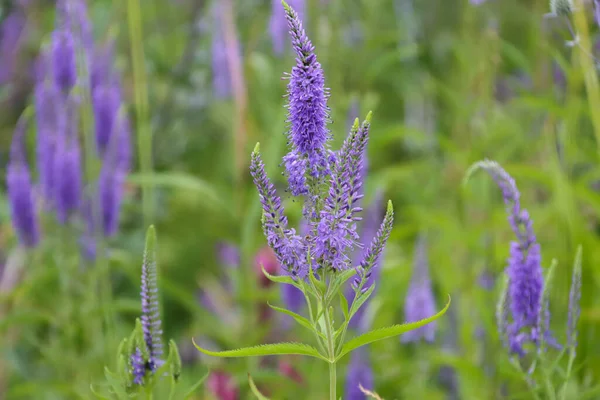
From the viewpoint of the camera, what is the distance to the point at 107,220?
221cm

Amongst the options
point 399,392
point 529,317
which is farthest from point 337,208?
point 399,392

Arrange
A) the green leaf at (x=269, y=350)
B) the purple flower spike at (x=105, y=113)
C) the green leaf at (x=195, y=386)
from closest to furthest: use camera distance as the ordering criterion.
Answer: the green leaf at (x=269, y=350) < the green leaf at (x=195, y=386) < the purple flower spike at (x=105, y=113)

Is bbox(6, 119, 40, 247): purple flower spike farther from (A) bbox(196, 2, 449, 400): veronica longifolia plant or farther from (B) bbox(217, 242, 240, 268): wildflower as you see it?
(A) bbox(196, 2, 449, 400): veronica longifolia plant

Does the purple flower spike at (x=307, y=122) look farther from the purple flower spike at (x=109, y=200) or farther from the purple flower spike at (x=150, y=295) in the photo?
the purple flower spike at (x=109, y=200)

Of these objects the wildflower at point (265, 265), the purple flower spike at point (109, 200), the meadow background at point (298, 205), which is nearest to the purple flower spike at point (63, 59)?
the meadow background at point (298, 205)

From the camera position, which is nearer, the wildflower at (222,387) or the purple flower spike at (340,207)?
the purple flower spike at (340,207)

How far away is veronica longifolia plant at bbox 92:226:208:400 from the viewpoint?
→ 3.40 ft

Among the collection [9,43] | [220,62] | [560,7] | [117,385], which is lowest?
[117,385]

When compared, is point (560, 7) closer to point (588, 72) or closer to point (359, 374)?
point (588, 72)

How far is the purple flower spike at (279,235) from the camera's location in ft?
2.93

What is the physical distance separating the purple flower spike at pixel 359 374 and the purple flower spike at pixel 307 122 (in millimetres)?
1117

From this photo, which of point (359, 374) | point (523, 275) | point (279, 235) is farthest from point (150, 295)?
point (359, 374)

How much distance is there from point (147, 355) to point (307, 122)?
429mm

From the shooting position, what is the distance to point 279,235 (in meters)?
0.92
